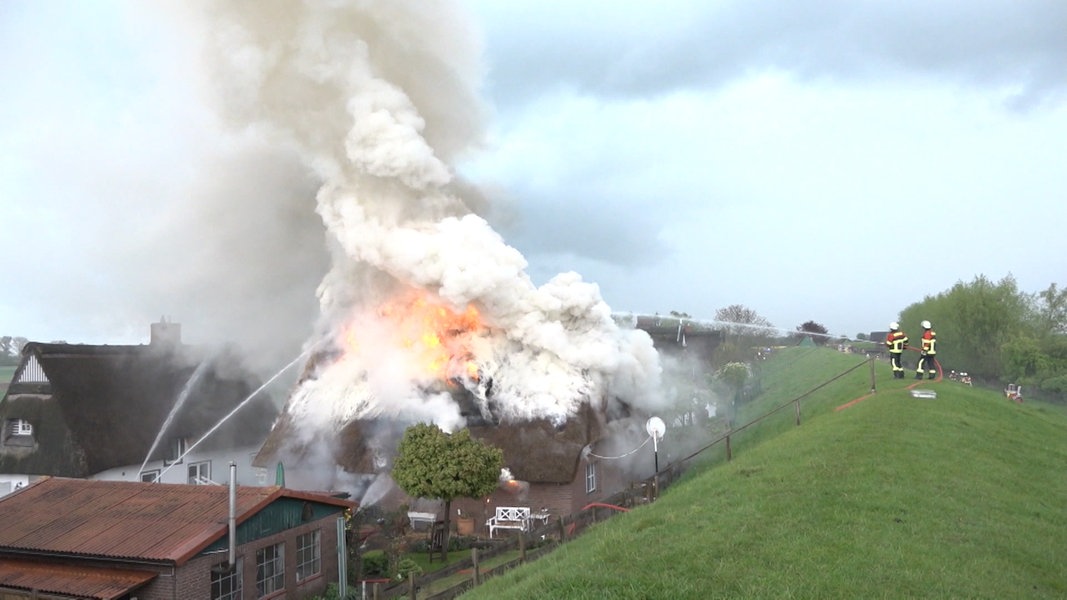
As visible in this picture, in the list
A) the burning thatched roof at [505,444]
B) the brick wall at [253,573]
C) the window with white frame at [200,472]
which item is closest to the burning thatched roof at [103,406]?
the window with white frame at [200,472]

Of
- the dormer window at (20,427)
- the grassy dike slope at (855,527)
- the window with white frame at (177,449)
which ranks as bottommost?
the window with white frame at (177,449)

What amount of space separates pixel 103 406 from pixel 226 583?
1909cm

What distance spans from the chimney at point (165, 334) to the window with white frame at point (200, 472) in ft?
21.7

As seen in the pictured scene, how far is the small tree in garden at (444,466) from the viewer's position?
813 inches

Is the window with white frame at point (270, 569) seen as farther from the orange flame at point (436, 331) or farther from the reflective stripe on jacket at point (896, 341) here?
the reflective stripe on jacket at point (896, 341)

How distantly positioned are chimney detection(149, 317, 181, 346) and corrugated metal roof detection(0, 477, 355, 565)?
63.1 feet

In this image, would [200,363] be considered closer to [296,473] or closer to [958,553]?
[296,473]

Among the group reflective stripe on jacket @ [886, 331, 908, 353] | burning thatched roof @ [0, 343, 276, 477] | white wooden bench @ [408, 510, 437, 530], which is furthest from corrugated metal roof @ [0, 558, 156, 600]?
reflective stripe on jacket @ [886, 331, 908, 353]

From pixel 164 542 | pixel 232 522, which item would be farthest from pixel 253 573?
pixel 164 542

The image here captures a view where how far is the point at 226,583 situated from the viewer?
1530 cm

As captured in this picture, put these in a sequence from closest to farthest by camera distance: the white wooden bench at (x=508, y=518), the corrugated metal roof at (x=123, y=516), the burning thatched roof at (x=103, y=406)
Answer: the corrugated metal roof at (x=123, y=516)
the white wooden bench at (x=508, y=518)
the burning thatched roof at (x=103, y=406)

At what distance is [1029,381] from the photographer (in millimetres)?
38562

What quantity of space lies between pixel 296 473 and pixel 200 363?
12.9 metres

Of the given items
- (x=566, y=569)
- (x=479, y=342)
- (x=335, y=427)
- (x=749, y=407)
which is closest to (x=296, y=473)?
(x=335, y=427)
